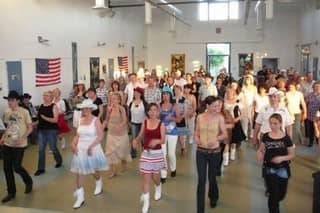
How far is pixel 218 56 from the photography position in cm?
2356

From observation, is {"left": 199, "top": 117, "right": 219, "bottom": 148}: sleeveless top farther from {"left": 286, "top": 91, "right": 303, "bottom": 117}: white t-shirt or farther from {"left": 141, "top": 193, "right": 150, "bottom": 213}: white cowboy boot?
Answer: {"left": 286, "top": 91, "right": 303, "bottom": 117}: white t-shirt

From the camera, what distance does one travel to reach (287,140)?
14.5ft

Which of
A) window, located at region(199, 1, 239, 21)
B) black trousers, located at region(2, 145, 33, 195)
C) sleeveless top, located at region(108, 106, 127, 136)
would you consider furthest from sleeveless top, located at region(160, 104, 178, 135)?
window, located at region(199, 1, 239, 21)

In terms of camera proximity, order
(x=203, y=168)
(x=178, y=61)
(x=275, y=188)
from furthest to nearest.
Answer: (x=178, y=61), (x=203, y=168), (x=275, y=188)

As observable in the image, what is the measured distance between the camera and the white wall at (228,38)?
2242cm

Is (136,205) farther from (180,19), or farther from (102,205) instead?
(180,19)

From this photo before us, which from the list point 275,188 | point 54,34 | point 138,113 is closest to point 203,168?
point 275,188

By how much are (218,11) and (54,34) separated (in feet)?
43.3

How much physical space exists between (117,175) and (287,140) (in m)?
3.50

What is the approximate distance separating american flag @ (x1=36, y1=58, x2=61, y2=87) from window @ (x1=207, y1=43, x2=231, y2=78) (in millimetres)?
12825

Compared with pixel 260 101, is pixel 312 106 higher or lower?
lower

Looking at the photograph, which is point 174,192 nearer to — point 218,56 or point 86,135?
point 86,135

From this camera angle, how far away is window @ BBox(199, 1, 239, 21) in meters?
22.9

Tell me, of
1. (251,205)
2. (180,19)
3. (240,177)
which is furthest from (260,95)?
(180,19)
